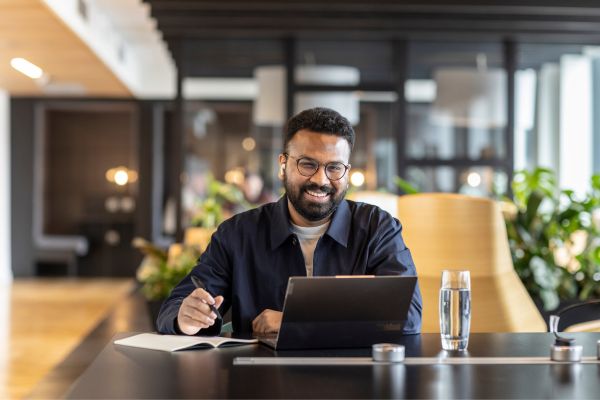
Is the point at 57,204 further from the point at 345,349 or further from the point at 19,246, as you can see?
the point at 345,349

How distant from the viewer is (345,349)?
2061 mm

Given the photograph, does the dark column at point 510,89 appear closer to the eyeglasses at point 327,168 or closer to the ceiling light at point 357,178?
the ceiling light at point 357,178

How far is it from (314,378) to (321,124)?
2.92 feet

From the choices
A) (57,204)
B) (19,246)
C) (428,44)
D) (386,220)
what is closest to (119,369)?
(386,220)

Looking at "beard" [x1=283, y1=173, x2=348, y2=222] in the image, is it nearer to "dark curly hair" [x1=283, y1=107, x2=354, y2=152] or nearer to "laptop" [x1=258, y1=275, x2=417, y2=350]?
"dark curly hair" [x1=283, y1=107, x2=354, y2=152]

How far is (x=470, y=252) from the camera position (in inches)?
153

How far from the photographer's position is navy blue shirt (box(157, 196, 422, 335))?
2512 millimetres

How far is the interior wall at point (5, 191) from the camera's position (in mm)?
13688

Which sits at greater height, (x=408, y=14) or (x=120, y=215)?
(x=408, y=14)

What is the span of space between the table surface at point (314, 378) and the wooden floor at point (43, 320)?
3.47 m

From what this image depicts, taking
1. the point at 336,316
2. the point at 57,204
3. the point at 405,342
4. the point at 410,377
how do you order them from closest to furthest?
the point at 410,377 → the point at 336,316 → the point at 405,342 → the point at 57,204

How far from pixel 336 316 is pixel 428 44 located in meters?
6.65

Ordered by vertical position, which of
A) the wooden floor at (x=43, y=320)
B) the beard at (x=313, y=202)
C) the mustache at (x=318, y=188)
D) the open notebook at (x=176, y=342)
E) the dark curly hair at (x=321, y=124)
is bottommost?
the wooden floor at (x=43, y=320)

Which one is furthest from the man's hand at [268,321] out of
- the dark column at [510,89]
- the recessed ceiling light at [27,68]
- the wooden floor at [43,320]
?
the recessed ceiling light at [27,68]
